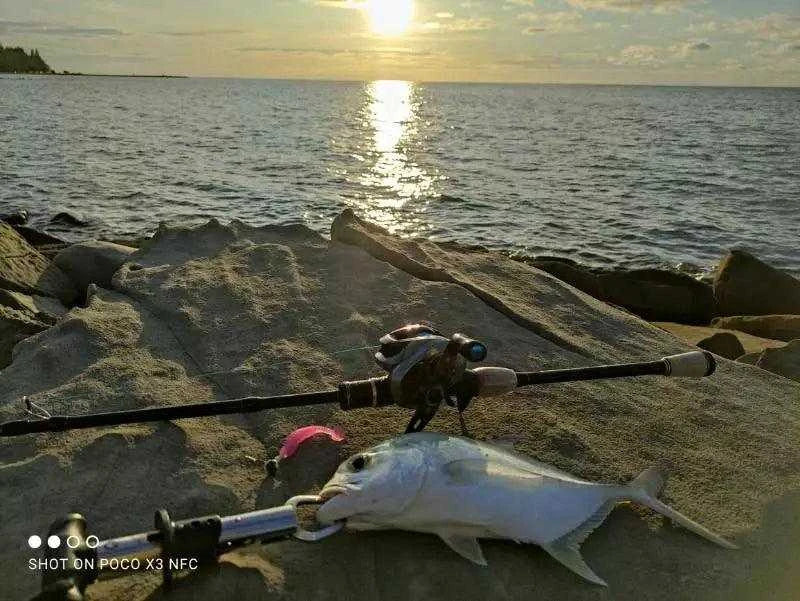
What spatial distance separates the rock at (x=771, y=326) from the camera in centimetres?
870

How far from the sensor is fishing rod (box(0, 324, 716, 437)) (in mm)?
3285

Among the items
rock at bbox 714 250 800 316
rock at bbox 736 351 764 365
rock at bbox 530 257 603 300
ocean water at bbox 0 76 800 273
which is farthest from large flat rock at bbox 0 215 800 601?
ocean water at bbox 0 76 800 273

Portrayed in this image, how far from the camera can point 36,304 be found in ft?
23.7

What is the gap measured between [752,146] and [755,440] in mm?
41828

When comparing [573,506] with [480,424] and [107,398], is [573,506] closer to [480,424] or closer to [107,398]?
[480,424]

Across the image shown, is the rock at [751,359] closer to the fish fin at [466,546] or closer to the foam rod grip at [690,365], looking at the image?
the foam rod grip at [690,365]

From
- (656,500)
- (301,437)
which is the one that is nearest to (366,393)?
(301,437)

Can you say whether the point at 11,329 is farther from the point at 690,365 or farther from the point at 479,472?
the point at 690,365

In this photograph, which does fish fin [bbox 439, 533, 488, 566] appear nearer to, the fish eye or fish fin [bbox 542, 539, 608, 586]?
fish fin [bbox 542, 539, 608, 586]

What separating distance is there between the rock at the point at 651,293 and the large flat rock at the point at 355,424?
3.46 meters

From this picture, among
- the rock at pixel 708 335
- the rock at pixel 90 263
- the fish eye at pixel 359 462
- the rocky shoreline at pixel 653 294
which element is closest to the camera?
the fish eye at pixel 359 462

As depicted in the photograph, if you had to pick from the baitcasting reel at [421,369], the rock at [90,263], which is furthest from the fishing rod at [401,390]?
the rock at [90,263]

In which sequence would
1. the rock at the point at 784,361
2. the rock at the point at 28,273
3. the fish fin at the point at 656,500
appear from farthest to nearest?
the rock at the point at 28,273 → the rock at the point at 784,361 → the fish fin at the point at 656,500

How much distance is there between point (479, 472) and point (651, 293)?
8.12 meters
